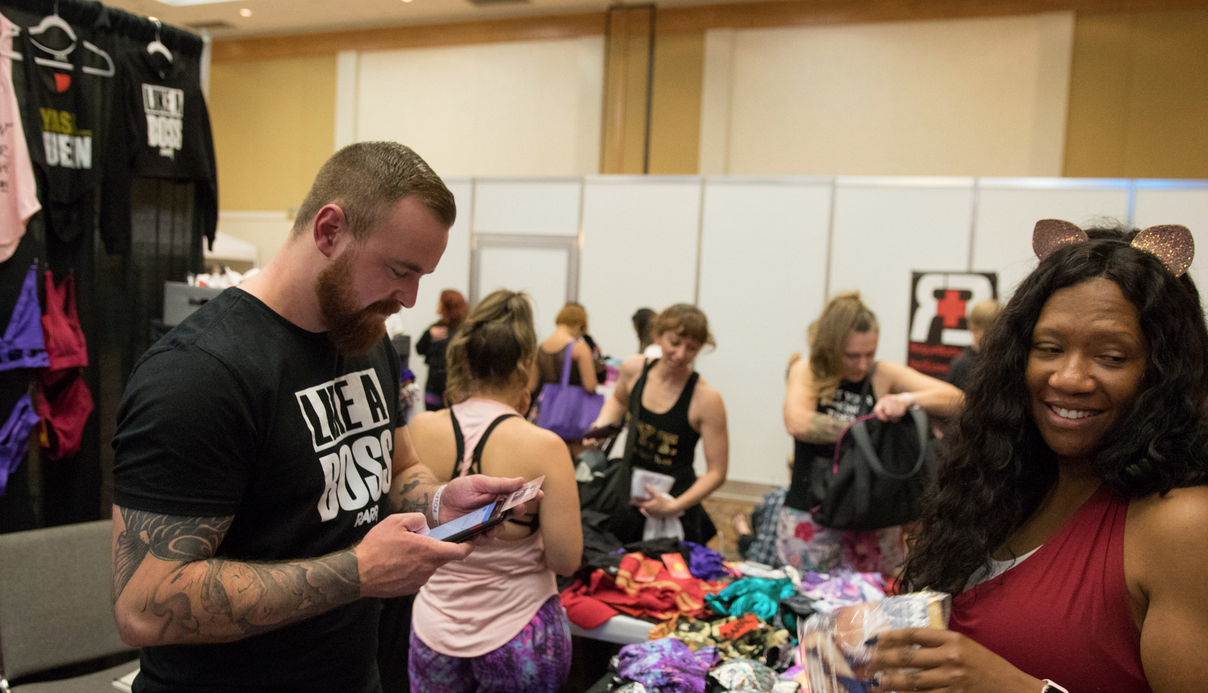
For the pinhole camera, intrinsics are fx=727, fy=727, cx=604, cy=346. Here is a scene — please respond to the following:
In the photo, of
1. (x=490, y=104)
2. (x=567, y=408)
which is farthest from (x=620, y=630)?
(x=490, y=104)

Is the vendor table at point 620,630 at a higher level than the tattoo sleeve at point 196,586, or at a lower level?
lower

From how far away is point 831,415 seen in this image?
2.77 m

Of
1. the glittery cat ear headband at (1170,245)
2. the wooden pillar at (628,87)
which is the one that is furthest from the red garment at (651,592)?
the wooden pillar at (628,87)

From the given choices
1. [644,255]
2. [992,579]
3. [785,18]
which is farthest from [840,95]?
[992,579]

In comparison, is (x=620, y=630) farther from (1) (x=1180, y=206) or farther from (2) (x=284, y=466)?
(1) (x=1180, y=206)

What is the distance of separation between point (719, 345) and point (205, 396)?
18.0ft

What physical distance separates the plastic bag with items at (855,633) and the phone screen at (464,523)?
0.58 m

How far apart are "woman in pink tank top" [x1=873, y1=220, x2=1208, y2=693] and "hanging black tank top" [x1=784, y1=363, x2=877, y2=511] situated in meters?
1.45

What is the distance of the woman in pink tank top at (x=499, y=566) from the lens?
6.07 feet

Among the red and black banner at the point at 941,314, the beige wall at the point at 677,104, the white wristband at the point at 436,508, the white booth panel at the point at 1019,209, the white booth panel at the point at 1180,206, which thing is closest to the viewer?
the white wristband at the point at 436,508

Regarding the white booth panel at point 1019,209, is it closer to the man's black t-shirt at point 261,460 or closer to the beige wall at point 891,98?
the beige wall at point 891,98

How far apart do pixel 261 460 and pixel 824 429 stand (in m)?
2.10

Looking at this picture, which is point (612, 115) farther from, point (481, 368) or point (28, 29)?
point (481, 368)

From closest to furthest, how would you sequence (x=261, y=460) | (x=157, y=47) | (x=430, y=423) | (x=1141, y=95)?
(x=261, y=460) < (x=430, y=423) < (x=157, y=47) < (x=1141, y=95)
